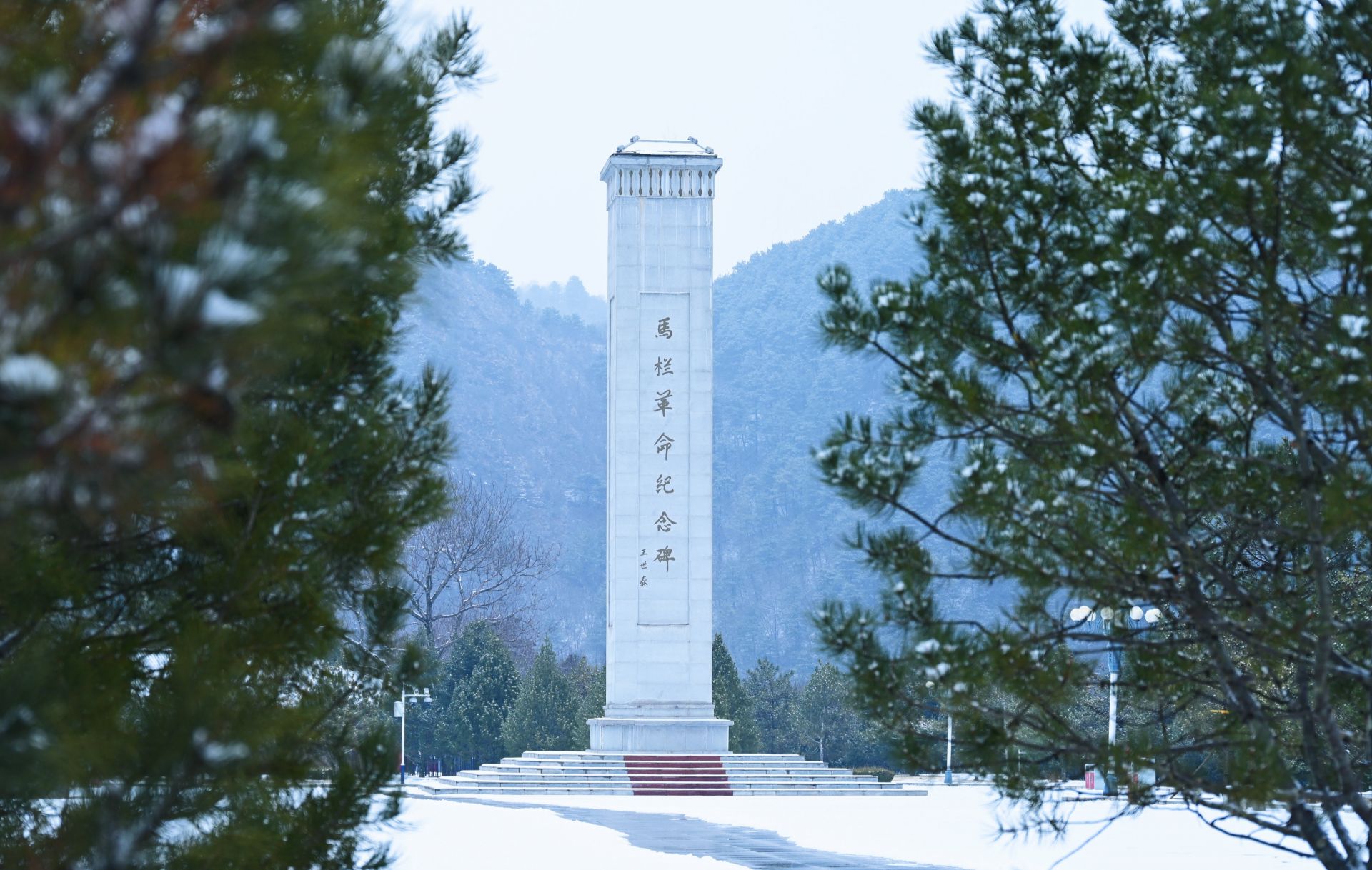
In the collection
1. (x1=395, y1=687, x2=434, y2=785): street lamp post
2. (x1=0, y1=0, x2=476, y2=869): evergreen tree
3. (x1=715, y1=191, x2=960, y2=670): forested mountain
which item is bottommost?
(x1=395, y1=687, x2=434, y2=785): street lamp post

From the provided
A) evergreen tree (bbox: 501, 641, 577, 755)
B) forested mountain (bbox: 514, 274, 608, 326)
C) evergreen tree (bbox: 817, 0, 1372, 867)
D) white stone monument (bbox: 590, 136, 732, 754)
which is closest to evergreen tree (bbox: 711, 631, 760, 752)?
evergreen tree (bbox: 501, 641, 577, 755)

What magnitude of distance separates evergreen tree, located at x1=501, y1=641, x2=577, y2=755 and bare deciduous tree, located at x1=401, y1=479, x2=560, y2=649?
2584 mm

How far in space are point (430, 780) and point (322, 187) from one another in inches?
1274

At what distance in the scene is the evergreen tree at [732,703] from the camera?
37250 millimetres

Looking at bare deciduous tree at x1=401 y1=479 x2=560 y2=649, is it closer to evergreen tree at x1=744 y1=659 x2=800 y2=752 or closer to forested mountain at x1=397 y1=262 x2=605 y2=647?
forested mountain at x1=397 y1=262 x2=605 y2=647

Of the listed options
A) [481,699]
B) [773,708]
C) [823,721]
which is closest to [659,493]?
[481,699]

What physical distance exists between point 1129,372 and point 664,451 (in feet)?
83.4

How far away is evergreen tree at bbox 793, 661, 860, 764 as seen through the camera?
163 feet

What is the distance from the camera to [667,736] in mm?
30328

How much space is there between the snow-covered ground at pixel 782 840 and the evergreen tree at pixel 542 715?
14.7 m

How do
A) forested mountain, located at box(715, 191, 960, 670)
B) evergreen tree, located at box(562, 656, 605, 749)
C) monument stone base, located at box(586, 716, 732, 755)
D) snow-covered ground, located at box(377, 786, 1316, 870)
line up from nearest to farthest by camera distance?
snow-covered ground, located at box(377, 786, 1316, 870) → monument stone base, located at box(586, 716, 732, 755) → evergreen tree, located at box(562, 656, 605, 749) → forested mountain, located at box(715, 191, 960, 670)

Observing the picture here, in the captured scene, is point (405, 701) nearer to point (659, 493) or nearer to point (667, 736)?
point (667, 736)

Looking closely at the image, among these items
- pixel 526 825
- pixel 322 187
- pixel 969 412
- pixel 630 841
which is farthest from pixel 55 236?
pixel 526 825

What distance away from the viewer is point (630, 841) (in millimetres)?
17250
